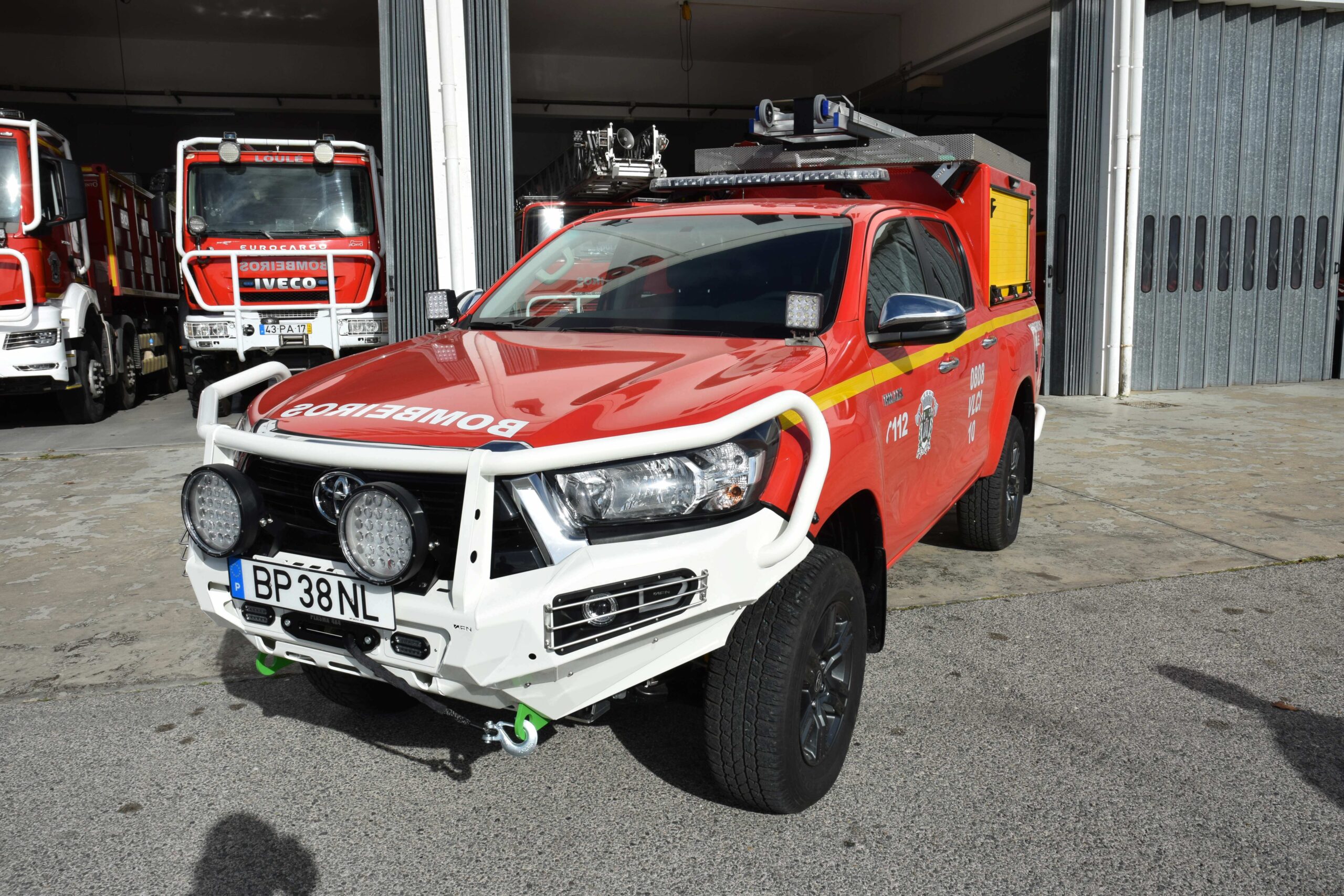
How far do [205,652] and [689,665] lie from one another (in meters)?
2.34

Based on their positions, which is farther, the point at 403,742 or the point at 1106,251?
the point at 1106,251

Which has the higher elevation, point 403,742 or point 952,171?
point 952,171

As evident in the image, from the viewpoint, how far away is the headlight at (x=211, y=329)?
1015cm

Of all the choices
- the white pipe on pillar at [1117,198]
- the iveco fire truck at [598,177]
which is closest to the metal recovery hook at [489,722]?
the iveco fire truck at [598,177]

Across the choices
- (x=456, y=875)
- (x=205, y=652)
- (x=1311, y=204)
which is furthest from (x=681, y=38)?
(x=456, y=875)

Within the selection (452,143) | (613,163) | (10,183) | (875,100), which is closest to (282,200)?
(452,143)

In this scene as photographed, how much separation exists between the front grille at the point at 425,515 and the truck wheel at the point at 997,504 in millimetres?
3101

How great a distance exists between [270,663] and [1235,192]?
43.7 feet

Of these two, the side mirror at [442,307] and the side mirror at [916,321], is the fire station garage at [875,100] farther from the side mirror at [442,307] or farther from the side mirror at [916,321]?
the side mirror at [916,321]

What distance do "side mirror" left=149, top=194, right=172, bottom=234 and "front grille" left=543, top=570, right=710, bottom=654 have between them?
31.4ft

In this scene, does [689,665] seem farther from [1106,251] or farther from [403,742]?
[1106,251]

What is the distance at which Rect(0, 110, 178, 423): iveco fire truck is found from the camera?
9.44m

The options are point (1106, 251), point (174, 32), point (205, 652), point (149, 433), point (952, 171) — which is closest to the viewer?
point (205, 652)

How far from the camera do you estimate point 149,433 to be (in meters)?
9.88
